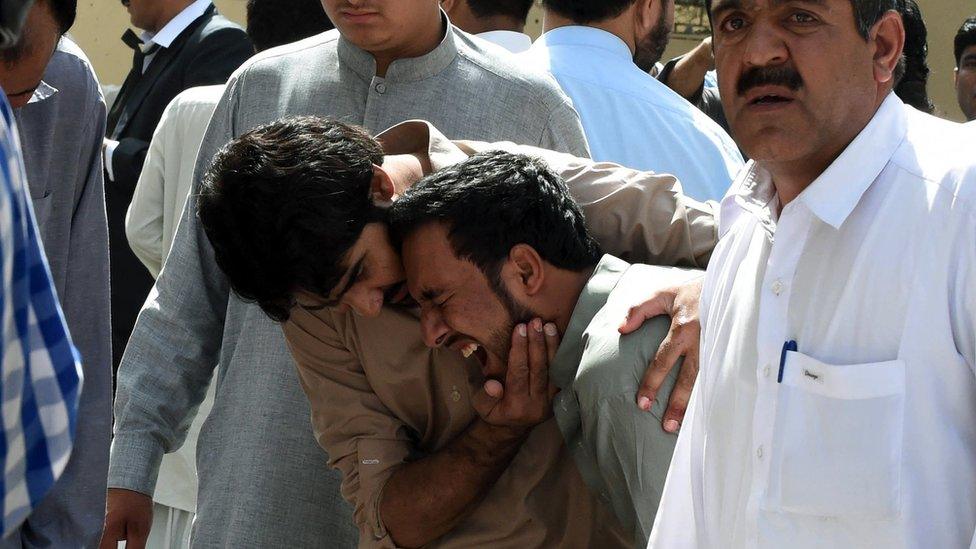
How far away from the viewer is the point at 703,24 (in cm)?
962

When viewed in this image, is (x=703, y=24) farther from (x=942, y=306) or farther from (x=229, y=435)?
(x=942, y=306)

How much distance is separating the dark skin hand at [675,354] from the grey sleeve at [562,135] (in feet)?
2.99

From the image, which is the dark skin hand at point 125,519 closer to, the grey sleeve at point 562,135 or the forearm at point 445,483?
the forearm at point 445,483

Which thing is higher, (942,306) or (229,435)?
(942,306)

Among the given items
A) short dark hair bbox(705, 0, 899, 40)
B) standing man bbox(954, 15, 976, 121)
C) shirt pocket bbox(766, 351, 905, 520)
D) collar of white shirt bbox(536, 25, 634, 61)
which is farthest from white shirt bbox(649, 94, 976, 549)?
standing man bbox(954, 15, 976, 121)

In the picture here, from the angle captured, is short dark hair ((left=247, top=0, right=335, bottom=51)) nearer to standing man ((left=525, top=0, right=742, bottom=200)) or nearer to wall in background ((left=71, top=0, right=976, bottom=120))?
standing man ((left=525, top=0, right=742, bottom=200))

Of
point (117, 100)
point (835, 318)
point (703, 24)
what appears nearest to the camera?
point (835, 318)

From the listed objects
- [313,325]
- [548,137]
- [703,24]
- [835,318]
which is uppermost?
[835,318]

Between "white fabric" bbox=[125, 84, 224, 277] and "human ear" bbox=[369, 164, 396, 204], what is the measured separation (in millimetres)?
1575

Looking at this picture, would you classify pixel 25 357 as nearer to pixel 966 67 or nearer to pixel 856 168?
pixel 856 168

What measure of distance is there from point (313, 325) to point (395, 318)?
7.0 inches

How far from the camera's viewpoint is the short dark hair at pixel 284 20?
444 cm

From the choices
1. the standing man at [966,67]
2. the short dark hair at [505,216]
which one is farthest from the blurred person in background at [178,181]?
the standing man at [966,67]

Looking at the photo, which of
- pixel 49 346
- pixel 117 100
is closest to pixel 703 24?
pixel 117 100
